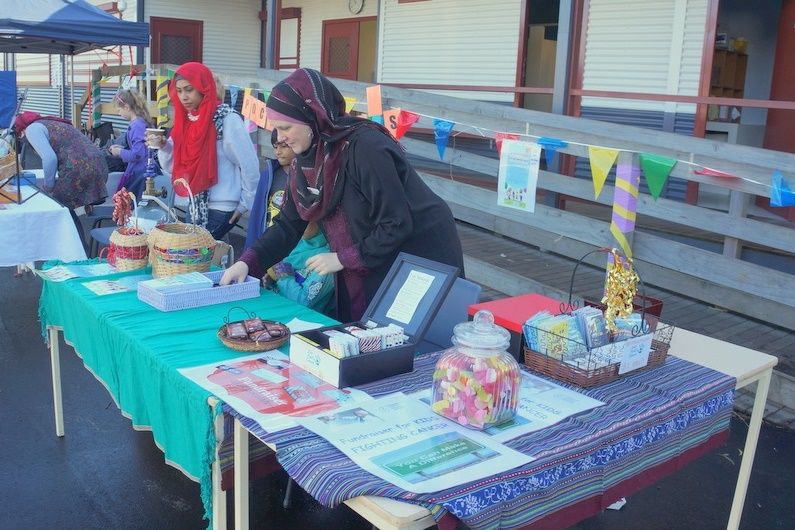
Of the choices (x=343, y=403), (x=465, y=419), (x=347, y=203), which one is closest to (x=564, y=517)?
(x=465, y=419)

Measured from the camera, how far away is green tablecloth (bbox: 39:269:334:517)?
199 cm

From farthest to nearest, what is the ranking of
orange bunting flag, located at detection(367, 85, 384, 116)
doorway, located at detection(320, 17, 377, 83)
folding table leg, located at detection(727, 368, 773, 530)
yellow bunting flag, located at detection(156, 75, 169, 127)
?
doorway, located at detection(320, 17, 377, 83) → yellow bunting flag, located at detection(156, 75, 169, 127) → orange bunting flag, located at detection(367, 85, 384, 116) → folding table leg, located at detection(727, 368, 773, 530)

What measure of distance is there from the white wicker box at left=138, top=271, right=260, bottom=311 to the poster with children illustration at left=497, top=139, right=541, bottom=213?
249 cm

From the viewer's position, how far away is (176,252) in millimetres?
2990

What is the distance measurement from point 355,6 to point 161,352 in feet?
34.2

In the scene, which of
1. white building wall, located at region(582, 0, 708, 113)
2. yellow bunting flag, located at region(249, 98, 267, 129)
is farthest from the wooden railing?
white building wall, located at region(582, 0, 708, 113)

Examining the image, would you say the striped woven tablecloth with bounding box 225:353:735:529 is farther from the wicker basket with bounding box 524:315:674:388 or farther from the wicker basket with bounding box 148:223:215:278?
the wicker basket with bounding box 148:223:215:278

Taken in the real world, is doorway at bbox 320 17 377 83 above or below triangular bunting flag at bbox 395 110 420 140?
above

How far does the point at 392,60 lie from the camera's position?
34.4 feet

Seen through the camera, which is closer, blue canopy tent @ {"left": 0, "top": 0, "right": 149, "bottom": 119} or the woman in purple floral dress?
the woman in purple floral dress

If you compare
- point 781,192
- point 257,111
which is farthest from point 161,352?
point 257,111

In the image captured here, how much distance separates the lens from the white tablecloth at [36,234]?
480 cm

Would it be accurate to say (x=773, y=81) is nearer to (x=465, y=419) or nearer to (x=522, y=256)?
(x=522, y=256)

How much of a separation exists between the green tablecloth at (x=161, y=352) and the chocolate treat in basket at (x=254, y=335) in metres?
0.04
